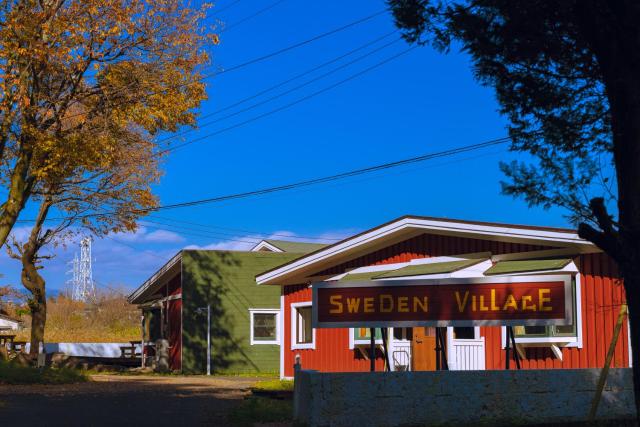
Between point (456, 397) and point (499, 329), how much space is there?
6.69 metres

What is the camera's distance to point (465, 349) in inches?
779

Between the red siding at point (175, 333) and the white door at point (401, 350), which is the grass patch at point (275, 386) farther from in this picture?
the red siding at point (175, 333)

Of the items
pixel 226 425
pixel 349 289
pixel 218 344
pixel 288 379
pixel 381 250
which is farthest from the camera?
pixel 218 344

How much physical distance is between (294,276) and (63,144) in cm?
753

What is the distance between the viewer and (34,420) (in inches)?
560

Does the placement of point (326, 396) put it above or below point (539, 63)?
below

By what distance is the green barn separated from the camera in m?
32.2

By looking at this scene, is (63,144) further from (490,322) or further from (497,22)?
(497,22)

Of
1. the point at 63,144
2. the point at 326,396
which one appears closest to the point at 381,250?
the point at 63,144

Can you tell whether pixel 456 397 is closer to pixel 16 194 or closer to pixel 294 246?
pixel 16 194

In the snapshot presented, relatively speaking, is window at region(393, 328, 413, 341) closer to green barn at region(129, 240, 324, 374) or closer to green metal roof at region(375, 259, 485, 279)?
green metal roof at region(375, 259, 485, 279)

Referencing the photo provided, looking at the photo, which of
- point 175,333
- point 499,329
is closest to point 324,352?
point 499,329

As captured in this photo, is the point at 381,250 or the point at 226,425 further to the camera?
the point at 381,250

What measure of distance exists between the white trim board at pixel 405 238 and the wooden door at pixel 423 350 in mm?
2418
